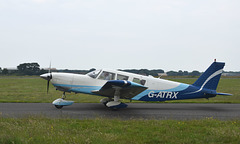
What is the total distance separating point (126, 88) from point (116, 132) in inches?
185

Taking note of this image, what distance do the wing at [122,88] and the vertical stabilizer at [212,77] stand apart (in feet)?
12.4

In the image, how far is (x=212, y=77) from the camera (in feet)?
39.7

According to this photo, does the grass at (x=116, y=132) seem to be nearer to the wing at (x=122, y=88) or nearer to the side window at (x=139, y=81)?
the wing at (x=122, y=88)

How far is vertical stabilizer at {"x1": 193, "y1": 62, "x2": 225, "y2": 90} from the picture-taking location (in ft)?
39.3

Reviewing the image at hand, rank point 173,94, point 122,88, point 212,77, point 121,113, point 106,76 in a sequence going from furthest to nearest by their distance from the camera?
point 212,77, point 173,94, point 106,76, point 122,88, point 121,113

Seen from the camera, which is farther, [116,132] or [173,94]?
[173,94]

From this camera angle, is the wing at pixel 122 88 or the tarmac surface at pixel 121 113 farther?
the wing at pixel 122 88

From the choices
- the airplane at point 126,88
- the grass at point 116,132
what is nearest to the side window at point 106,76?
the airplane at point 126,88

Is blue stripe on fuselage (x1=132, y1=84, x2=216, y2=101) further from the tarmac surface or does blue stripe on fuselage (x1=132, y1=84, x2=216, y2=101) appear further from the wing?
the tarmac surface

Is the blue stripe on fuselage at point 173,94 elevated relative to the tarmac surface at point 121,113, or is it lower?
elevated

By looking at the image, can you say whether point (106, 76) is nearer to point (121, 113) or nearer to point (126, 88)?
point (126, 88)

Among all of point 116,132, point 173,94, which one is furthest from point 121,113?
point 116,132

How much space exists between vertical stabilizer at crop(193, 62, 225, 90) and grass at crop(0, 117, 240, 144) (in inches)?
194

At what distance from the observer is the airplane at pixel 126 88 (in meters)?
11.1
